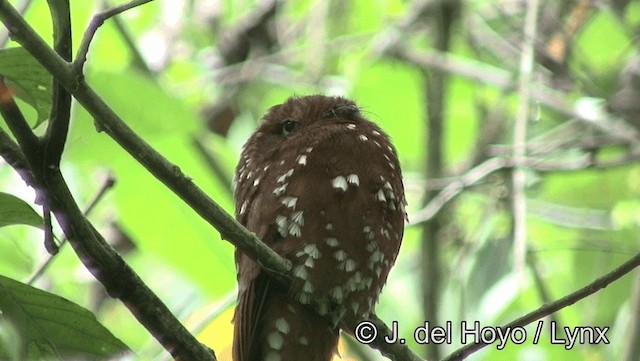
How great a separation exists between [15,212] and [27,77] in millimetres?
245

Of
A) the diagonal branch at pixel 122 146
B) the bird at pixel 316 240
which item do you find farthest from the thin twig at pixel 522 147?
the diagonal branch at pixel 122 146

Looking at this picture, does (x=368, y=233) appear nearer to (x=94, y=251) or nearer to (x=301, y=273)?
(x=301, y=273)

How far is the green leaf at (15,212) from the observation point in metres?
1.49

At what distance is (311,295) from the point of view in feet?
7.75

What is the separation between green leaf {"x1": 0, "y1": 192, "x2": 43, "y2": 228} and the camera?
1.49 meters

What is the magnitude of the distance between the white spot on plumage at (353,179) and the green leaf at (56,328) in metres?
1.00

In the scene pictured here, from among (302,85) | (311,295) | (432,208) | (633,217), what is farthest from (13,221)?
(633,217)

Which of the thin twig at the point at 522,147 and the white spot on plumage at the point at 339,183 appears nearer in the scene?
the white spot on plumage at the point at 339,183

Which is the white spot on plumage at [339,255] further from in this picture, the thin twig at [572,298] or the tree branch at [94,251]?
the tree branch at [94,251]

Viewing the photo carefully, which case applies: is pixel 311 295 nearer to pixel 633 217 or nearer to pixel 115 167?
pixel 115 167

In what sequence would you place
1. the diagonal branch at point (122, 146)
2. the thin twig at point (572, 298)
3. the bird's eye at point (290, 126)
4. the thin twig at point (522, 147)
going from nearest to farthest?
1. the diagonal branch at point (122, 146)
2. the thin twig at point (572, 298)
3. the bird's eye at point (290, 126)
4. the thin twig at point (522, 147)

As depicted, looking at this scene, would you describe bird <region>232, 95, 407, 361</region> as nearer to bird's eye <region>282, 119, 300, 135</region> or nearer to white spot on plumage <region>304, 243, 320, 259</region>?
white spot on plumage <region>304, 243, 320, 259</region>

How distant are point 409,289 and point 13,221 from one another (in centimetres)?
346

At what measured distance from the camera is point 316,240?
7.75 feet
